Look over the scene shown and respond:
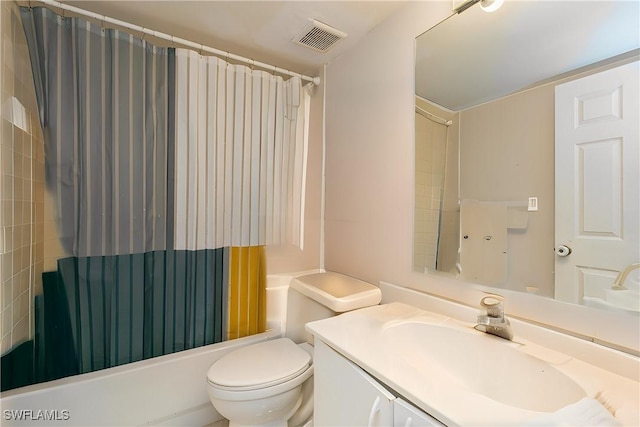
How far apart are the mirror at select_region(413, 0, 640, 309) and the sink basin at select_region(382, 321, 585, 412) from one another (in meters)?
0.23

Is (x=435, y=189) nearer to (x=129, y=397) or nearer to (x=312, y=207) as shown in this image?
(x=312, y=207)

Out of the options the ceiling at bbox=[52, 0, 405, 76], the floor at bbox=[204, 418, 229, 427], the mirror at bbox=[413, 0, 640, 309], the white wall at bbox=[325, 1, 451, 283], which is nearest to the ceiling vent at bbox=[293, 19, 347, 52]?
the ceiling at bbox=[52, 0, 405, 76]

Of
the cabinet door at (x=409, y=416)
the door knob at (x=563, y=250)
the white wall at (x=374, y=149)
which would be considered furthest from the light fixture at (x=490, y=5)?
the cabinet door at (x=409, y=416)

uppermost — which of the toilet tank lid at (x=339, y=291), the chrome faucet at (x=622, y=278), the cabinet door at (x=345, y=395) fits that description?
the chrome faucet at (x=622, y=278)

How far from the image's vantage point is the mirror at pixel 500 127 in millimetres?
824

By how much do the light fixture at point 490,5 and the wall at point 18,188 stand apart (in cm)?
181

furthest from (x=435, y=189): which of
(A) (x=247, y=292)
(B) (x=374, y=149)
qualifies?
(A) (x=247, y=292)

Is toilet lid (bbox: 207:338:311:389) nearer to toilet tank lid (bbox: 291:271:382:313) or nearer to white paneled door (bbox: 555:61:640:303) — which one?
toilet tank lid (bbox: 291:271:382:313)

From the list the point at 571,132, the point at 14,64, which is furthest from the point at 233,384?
the point at 14,64

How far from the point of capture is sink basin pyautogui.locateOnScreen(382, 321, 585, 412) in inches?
27.8

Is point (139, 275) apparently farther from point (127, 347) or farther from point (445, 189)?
point (445, 189)

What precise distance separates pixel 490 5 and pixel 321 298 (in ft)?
4.50

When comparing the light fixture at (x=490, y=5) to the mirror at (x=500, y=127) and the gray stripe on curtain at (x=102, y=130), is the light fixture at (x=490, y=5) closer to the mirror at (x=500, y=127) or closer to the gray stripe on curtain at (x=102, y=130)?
the mirror at (x=500, y=127)

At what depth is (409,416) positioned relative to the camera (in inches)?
24.1
